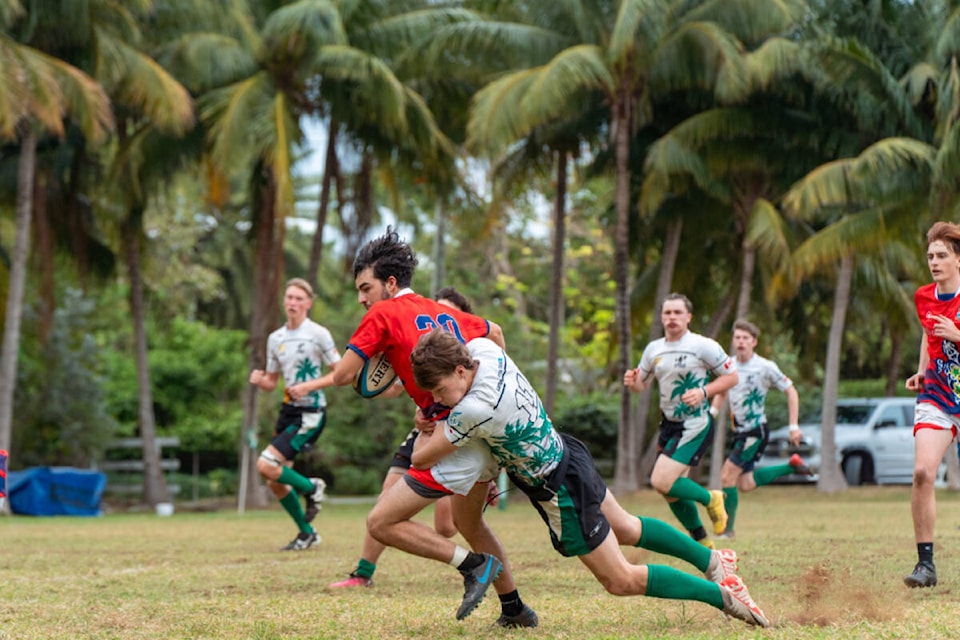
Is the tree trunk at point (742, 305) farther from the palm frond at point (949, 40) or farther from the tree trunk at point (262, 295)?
the tree trunk at point (262, 295)

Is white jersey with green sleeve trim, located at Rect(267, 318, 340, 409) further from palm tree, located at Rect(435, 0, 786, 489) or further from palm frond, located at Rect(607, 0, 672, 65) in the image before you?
palm frond, located at Rect(607, 0, 672, 65)

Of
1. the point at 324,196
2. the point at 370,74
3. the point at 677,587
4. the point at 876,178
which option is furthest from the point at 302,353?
the point at 324,196

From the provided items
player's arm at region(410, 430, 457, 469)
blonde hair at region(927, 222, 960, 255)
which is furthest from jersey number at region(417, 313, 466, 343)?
blonde hair at region(927, 222, 960, 255)

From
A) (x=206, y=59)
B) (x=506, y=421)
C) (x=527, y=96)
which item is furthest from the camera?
(x=206, y=59)

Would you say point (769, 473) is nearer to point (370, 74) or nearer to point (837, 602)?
point (837, 602)

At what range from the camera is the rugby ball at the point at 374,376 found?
6367 millimetres

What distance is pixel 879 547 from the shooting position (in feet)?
35.7

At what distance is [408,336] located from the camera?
6.29 m

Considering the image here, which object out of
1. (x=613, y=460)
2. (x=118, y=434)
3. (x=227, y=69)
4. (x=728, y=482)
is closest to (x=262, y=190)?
(x=227, y=69)

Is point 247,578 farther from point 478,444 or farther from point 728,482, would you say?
point 728,482

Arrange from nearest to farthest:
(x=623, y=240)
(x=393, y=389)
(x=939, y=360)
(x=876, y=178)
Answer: (x=393, y=389)
(x=939, y=360)
(x=876, y=178)
(x=623, y=240)

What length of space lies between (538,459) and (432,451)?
486 millimetres

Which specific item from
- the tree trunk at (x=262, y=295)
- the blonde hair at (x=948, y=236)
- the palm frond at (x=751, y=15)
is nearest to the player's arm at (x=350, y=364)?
the blonde hair at (x=948, y=236)

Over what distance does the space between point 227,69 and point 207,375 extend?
474 inches
